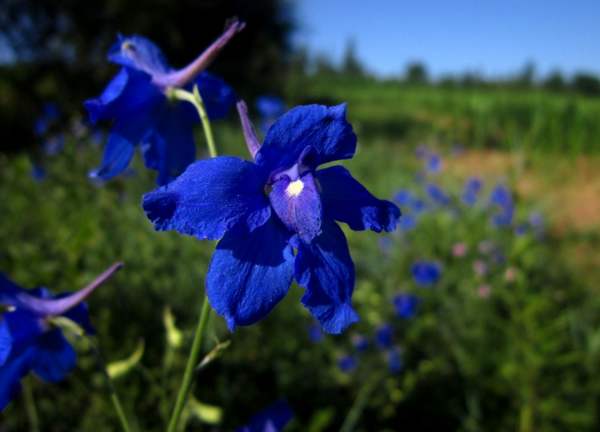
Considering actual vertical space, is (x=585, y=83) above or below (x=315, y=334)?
below

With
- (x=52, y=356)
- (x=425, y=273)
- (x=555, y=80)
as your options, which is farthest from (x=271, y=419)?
(x=555, y=80)

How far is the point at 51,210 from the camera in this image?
12.0 ft

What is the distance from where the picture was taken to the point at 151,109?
Result: 88 centimetres

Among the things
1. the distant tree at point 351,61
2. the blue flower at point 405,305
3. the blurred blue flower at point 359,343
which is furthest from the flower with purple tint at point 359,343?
the distant tree at point 351,61

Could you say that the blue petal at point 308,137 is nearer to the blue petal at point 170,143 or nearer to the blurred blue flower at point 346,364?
the blue petal at point 170,143

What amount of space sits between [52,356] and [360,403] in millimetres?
1346

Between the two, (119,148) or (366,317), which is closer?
(119,148)

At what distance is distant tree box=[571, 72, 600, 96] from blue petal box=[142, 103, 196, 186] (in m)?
31.3

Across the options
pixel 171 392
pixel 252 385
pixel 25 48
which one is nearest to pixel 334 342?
pixel 252 385

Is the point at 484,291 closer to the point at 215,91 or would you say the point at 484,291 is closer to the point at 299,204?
the point at 215,91

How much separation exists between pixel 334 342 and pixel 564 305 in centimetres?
207

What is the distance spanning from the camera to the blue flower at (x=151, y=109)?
0.84m

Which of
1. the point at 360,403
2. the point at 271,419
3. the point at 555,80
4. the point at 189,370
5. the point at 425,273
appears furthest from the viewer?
the point at 555,80

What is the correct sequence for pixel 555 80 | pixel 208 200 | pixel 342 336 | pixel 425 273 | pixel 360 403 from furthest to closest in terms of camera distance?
1. pixel 555 80
2. pixel 425 273
3. pixel 342 336
4. pixel 360 403
5. pixel 208 200
